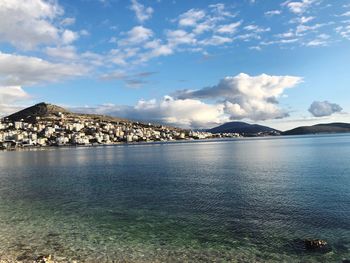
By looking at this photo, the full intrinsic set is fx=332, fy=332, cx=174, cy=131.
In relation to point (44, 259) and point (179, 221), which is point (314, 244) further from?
point (44, 259)

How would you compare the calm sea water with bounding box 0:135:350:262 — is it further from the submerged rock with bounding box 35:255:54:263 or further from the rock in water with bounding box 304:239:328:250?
the submerged rock with bounding box 35:255:54:263

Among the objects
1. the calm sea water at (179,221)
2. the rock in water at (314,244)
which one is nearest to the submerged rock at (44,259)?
the calm sea water at (179,221)

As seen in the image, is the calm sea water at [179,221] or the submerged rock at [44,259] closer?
the submerged rock at [44,259]

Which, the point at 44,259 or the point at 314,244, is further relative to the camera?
the point at 314,244

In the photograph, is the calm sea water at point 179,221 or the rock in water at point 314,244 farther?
the calm sea water at point 179,221

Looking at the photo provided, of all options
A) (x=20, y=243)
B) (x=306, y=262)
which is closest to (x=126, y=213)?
(x=20, y=243)

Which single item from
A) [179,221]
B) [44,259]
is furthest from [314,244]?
[44,259]

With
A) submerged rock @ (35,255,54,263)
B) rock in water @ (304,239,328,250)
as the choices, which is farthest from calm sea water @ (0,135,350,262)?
submerged rock @ (35,255,54,263)

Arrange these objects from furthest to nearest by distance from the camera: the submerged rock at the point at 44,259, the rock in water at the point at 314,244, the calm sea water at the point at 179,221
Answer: the calm sea water at the point at 179,221 < the rock in water at the point at 314,244 < the submerged rock at the point at 44,259

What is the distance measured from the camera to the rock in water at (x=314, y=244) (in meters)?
28.8

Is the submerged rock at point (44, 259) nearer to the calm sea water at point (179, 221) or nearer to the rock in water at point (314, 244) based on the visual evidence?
the calm sea water at point (179, 221)

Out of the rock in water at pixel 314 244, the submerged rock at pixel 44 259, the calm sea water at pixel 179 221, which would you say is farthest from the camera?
the calm sea water at pixel 179 221

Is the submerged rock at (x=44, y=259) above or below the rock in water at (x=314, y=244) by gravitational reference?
above

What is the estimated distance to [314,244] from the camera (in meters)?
29.1
